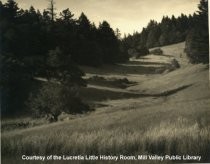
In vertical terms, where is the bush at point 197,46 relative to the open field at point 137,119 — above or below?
above

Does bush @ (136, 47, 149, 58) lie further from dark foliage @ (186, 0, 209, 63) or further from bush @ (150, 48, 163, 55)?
dark foliage @ (186, 0, 209, 63)

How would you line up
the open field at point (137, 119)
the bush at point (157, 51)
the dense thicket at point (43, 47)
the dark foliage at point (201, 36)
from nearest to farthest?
the open field at point (137, 119), the dark foliage at point (201, 36), the dense thicket at point (43, 47), the bush at point (157, 51)

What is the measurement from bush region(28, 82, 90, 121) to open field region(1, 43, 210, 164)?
0.38 ft

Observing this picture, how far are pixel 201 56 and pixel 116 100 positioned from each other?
1304 mm

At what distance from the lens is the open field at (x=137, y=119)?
611 cm

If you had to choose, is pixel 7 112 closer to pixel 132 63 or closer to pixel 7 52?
pixel 7 52

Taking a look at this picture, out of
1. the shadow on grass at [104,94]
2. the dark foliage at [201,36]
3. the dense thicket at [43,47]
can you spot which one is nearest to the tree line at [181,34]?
the dark foliage at [201,36]

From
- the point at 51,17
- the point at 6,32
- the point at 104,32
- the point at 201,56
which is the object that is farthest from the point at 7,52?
the point at 201,56

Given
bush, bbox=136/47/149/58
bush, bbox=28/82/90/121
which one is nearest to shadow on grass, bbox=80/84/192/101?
bush, bbox=28/82/90/121

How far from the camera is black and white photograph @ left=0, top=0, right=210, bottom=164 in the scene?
613 centimetres

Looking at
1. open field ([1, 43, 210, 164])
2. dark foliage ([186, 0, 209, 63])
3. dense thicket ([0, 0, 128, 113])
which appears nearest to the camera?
open field ([1, 43, 210, 164])

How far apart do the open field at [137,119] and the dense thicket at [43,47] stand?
27 centimetres

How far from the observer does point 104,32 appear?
6621 mm

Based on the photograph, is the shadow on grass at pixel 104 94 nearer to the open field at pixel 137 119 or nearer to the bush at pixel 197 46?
the open field at pixel 137 119
